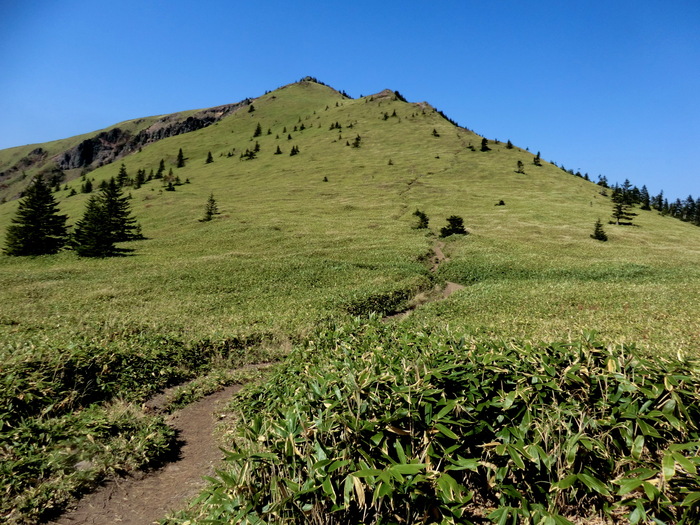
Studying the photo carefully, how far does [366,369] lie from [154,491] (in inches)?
211

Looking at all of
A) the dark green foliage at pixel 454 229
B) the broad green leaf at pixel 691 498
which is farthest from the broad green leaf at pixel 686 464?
the dark green foliage at pixel 454 229

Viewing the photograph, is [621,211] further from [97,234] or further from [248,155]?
[248,155]

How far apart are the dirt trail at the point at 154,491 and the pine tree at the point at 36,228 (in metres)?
51.6

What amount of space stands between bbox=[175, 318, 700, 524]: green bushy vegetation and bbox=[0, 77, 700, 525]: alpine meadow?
0.09 ft

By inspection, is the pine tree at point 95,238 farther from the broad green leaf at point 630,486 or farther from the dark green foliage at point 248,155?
the dark green foliage at point 248,155

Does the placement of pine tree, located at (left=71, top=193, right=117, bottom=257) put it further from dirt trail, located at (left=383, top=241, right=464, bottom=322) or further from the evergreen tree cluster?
dirt trail, located at (left=383, top=241, right=464, bottom=322)

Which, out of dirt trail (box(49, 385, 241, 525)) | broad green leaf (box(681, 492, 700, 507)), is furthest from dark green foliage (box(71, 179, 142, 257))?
broad green leaf (box(681, 492, 700, 507))

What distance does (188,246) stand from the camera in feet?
155

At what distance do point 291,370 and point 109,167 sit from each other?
197m

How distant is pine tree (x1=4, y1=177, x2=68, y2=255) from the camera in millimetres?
43906

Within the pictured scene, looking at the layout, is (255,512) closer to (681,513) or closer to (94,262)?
(681,513)

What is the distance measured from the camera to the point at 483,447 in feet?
13.2

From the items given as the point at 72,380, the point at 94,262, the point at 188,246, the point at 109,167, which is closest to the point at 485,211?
the point at 188,246

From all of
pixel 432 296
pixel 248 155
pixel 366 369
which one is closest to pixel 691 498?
pixel 366 369
